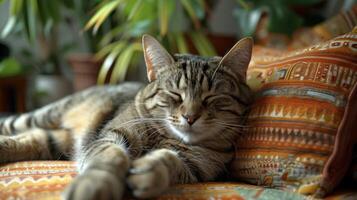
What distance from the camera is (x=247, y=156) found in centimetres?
96

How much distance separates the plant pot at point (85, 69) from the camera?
7.20 ft

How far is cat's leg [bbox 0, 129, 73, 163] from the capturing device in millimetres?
1150

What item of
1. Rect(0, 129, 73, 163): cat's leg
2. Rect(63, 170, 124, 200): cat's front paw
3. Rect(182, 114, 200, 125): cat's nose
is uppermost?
Rect(182, 114, 200, 125): cat's nose

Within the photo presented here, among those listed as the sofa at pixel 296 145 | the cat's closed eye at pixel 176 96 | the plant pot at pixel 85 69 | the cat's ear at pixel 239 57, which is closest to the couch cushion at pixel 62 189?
the sofa at pixel 296 145

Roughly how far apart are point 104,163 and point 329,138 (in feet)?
1.71

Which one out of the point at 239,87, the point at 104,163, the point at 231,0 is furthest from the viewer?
the point at 231,0

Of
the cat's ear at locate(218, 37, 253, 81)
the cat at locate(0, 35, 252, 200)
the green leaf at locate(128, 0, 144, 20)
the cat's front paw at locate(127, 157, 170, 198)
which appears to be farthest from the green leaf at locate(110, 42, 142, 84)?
the cat's front paw at locate(127, 157, 170, 198)

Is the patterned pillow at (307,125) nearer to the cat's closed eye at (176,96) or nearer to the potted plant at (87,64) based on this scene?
the cat's closed eye at (176,96)

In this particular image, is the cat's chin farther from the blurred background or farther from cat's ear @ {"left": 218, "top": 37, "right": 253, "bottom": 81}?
the blurred background

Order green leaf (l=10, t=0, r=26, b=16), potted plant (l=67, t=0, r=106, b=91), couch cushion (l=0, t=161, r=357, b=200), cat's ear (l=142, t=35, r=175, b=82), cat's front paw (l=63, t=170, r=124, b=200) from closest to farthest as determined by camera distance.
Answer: cat's front paw (l=63, t=170, r=124, b=200) < couch cushion (l=0, t=161, r=357, b=200) < cat's ear (l=142, t=35, r=175, b=82) < green leaf (l=10, t=0, r=26, b=16) < potted plant (l=67, t=0, r=106, b=91)

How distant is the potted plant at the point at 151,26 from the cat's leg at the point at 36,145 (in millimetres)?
626

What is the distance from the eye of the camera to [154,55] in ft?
3.65

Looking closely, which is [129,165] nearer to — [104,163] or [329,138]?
[104,163]

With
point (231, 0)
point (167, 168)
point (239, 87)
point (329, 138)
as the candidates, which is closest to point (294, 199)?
point (329, 138)
